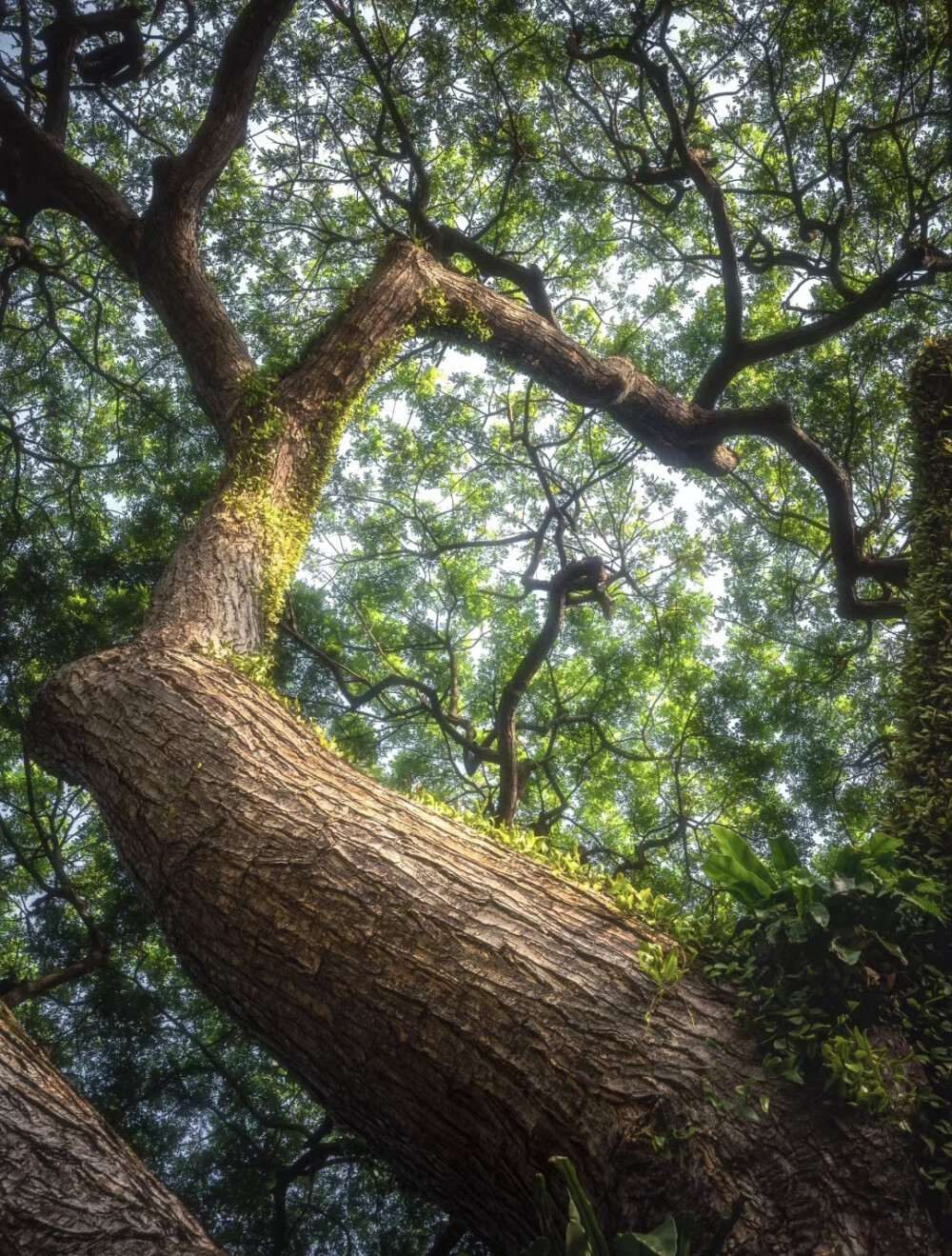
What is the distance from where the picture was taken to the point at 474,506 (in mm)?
7492

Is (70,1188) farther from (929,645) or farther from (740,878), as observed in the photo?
(929,645)

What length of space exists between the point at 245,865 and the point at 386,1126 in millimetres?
757

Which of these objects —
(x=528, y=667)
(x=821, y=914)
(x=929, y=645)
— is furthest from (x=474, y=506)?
(x=821, y=914)

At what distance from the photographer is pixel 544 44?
21.1ft

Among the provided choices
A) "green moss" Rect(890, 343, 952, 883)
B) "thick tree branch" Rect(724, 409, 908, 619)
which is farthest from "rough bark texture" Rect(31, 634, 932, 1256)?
"thick tree branch" Rect(724, 409, 908, 619)

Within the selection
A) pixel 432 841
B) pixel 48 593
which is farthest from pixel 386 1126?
pixel 48 593

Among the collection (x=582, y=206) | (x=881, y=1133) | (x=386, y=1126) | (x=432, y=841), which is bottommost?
(x=386, y=1126)

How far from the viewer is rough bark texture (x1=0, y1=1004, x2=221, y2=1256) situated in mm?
1866

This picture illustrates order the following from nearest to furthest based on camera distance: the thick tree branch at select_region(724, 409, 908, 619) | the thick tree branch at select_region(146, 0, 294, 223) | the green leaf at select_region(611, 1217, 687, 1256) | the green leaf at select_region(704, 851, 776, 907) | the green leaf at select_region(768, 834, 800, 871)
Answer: the green leaf at select_region(611, 1217, 687, 1256) < the green leaf at select_region(704, 851, 776, 907) < the green leaf at select_region(768, 834, 800, 871) < the thick tree branch at select_region(146, 0, 294, 223) < the thick tree branch at select_region(724, 409, 908, 619)

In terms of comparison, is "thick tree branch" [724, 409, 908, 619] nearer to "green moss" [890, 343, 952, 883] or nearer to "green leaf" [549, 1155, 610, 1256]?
"green moss" [890, 343, 952, 883]

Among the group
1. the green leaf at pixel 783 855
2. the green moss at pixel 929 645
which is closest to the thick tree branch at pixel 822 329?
the green moss at pixel 929 645

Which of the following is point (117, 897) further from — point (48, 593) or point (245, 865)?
point (245, 865)

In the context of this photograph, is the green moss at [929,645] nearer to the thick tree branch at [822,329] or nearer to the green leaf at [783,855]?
the green leaf at [783,855]

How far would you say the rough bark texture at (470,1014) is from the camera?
1.72 metres
